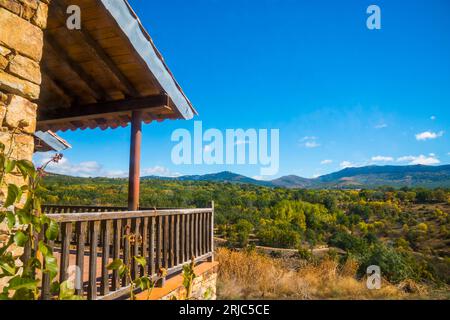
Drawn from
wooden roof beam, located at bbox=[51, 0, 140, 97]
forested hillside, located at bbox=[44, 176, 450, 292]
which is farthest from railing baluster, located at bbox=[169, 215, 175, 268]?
forested hillside, located at bbox=[44, 176, 450, 292]

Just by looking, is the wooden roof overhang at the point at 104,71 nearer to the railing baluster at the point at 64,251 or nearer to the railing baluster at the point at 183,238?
the railing baluster at the point at 183,238

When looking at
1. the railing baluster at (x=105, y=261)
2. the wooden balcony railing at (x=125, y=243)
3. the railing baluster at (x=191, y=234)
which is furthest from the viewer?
the railing baluster at (x=191, y=234)

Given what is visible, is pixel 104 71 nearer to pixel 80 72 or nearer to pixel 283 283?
pixel 80 72

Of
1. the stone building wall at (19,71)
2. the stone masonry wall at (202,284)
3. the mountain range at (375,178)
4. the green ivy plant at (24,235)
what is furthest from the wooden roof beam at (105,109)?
the mountain range at (375,178)

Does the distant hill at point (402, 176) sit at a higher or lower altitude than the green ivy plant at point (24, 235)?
higher

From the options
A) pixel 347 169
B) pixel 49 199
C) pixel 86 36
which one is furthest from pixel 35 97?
pixel 347 169

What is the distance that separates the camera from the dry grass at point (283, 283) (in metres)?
8.88

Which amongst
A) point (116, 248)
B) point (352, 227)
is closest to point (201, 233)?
point (116, 248)

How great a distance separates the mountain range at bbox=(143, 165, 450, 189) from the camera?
102500 millimetres

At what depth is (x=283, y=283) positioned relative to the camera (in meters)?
9.26

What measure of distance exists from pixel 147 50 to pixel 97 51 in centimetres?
61

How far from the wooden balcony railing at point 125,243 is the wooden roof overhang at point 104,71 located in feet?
5.16

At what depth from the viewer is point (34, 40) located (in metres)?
2.40
